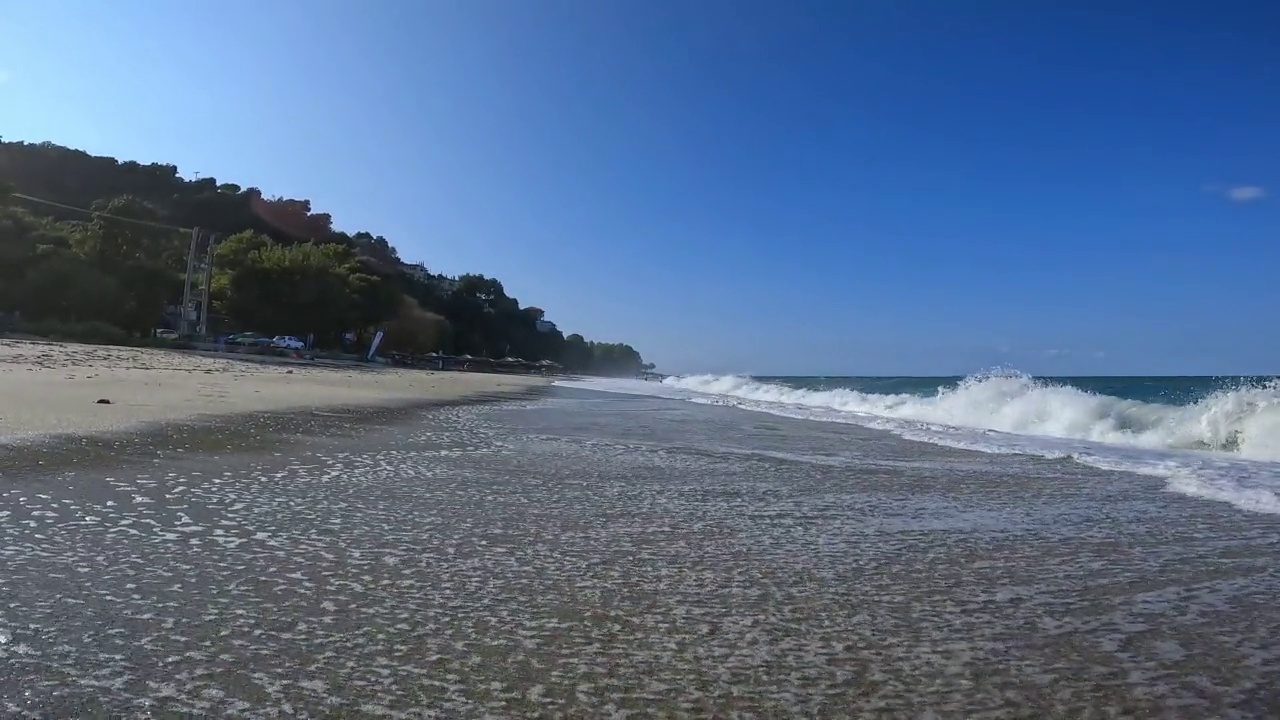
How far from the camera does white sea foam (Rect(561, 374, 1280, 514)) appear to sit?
8133 mm

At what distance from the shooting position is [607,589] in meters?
3.30

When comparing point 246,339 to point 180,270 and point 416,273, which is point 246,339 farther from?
point 416,273

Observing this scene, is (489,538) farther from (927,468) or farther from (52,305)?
(52,305)

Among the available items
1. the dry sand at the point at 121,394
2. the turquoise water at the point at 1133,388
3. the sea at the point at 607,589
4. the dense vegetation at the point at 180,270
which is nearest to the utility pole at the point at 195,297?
the dense vegetation at the point at 180,270

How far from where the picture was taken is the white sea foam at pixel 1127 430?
320 inches

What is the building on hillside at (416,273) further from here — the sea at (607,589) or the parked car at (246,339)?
the sea at (607,589)

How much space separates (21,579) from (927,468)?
696 cm

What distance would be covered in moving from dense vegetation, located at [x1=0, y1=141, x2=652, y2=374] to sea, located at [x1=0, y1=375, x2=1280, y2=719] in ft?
116

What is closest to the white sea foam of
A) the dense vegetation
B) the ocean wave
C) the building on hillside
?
the ocean wave

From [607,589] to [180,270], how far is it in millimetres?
63738

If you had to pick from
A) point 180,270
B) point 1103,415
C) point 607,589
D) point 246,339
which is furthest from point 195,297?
point 607,589

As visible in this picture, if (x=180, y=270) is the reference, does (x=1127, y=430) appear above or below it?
below

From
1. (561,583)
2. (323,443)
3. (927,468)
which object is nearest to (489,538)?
(561,583)

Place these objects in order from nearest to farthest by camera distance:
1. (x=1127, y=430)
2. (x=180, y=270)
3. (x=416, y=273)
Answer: (x=1127, y=430) < (x=180, y=270) < (x=416, y=273)
